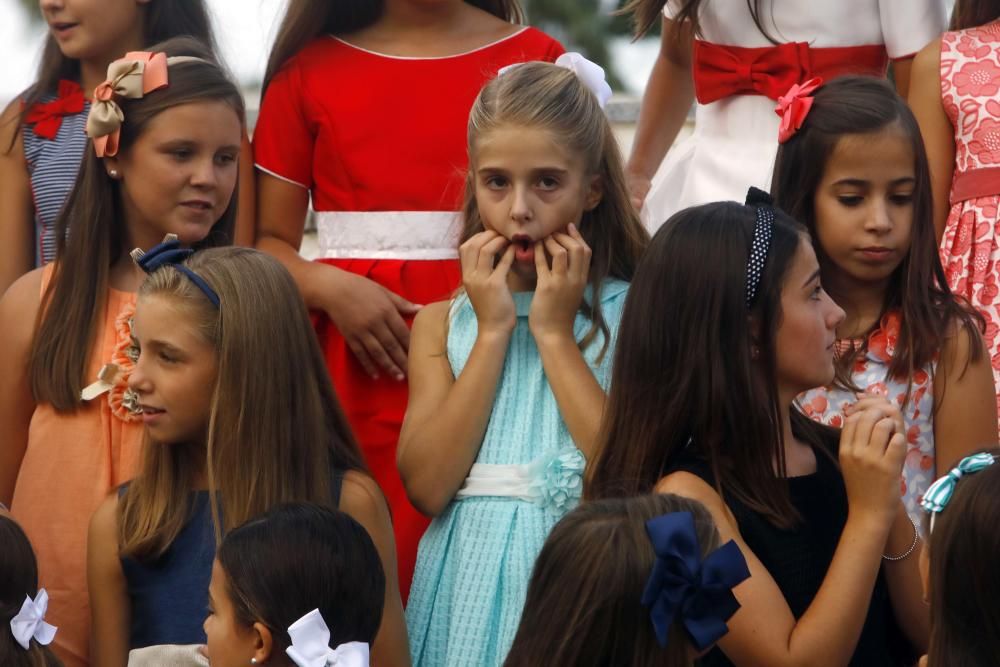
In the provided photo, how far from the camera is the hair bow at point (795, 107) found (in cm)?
423

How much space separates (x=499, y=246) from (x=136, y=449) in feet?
3.37

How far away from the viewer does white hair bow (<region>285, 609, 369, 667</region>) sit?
125 inches

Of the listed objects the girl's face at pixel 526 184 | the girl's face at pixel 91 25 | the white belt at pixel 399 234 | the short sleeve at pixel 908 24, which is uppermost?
the short sleeve at pixel 908 24

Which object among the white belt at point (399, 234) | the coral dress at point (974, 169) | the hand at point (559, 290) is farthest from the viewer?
the white belt at point (399, 234)

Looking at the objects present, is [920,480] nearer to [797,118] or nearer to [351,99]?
[797,118]

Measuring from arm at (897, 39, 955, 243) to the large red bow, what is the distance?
237cm

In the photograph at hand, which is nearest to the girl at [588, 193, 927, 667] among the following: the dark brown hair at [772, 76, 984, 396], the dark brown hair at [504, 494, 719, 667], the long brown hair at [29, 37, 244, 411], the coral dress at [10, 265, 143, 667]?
the dark brown hair at [772, 76, 984, 396]

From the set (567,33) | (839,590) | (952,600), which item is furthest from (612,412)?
(567,33)

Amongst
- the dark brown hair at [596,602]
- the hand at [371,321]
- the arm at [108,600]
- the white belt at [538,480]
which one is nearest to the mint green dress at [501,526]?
the white belt at [538,480]

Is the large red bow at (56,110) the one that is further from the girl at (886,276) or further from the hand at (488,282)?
the girl at (886,276)

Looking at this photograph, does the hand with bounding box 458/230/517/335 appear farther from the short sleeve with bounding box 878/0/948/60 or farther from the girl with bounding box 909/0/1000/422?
the short sleeve with bounding box 878/0/948/60

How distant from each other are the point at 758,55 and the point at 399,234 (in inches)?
42.9

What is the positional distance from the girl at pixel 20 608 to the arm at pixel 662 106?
7.67 feet

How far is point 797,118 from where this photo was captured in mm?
4238
